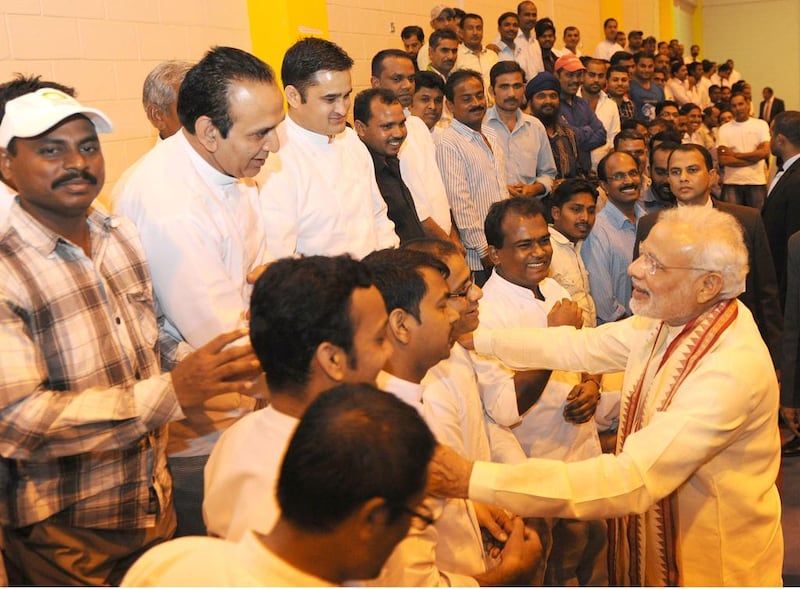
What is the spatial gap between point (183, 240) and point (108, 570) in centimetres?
88

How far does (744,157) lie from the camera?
952 cm

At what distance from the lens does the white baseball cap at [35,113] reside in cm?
193

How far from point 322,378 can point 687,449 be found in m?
1.00

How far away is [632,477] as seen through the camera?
2125mm

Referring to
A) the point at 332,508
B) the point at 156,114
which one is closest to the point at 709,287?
the point at 332,508

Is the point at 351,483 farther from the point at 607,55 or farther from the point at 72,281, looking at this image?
the point at 607,55

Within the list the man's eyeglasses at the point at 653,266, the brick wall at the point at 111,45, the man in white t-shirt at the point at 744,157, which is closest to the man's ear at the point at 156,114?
the brick wall at the point at 111,45

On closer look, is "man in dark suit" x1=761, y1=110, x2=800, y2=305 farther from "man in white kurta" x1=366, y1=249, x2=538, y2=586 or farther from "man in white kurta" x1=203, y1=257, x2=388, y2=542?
"man in white kurta" x1=203, y1=257, x2=388, y2=542

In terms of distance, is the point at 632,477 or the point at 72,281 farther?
the point at 632,477

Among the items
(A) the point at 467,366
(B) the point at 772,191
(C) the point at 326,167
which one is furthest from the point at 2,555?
(B) the point at 772,191

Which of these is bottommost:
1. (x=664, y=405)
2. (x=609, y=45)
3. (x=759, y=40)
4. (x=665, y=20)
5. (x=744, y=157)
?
(x=664, y=405)

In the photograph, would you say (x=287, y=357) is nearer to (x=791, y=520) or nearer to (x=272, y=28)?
(x=791, y=520)

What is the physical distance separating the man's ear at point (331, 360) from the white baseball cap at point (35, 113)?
2.72 feet

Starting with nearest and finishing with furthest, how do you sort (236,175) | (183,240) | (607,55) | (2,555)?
(2,555)
(183,240)
(236,175)
(607,55)
